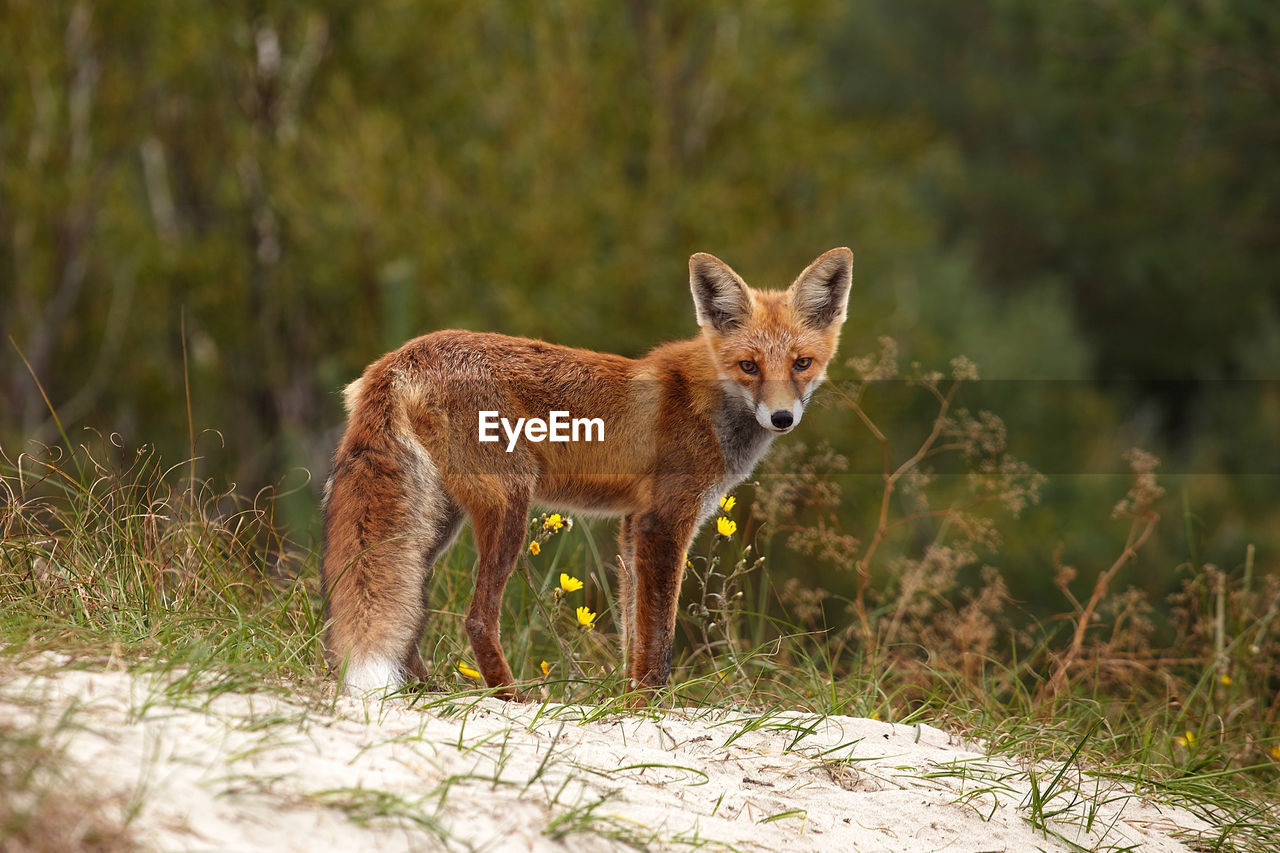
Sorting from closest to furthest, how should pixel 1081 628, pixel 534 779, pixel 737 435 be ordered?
pixel 534 779 → pixel 737 435 → pixel 1081 628

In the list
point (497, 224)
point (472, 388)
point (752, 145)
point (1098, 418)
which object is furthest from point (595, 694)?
point (1098, 418)

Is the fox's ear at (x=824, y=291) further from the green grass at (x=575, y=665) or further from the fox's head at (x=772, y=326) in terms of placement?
the green grass at (x=575, y=665)

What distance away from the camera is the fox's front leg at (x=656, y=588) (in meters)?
4.36

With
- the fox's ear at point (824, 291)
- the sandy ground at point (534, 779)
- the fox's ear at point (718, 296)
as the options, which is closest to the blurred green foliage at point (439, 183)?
the fox's ear at point (824, 291)

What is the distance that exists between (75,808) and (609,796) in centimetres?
130

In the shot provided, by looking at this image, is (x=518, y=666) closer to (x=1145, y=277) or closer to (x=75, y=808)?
(x=75, y=808)

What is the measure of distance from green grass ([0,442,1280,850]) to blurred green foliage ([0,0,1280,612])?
28.6 feet

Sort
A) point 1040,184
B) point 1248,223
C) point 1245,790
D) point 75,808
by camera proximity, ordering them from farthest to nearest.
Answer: point 1040,184 < point 1248,223 < point 1245,790 < point 75,808

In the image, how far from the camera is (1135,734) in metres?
4.53

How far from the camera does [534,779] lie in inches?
119

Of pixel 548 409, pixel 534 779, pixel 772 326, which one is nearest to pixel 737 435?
pixel 772 326

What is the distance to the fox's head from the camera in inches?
175

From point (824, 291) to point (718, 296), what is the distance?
442 mm

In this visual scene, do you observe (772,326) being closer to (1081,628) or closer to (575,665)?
(575,665)
